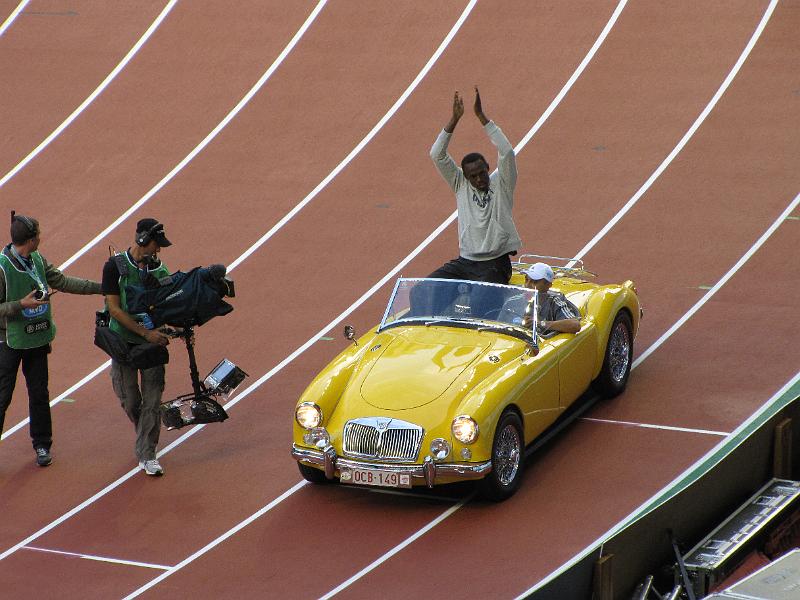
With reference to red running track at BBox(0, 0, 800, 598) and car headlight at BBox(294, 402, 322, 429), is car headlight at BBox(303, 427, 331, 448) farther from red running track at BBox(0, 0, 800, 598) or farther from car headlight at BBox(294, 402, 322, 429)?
red running track at BBox(0, 0, 800, 598)

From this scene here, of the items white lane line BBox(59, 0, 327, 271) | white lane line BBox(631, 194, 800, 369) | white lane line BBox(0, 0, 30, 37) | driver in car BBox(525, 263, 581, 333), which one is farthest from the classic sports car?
white lane line BBox(0, 0, 30, 37)

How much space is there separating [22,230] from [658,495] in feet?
19.3

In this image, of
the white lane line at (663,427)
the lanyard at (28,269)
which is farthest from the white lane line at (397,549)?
the lanyard at (28,269)

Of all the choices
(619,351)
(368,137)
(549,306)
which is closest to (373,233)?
(368,137)

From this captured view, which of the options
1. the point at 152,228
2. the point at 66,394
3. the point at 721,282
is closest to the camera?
the point at 152,228

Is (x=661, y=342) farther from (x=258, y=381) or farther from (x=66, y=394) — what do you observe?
(x=66, y=394)

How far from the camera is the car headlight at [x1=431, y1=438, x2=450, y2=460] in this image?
433 inches

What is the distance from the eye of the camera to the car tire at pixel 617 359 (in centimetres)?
1312

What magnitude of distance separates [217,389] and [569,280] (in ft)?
12.0

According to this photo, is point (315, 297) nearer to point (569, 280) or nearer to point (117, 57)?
point (569, 280)

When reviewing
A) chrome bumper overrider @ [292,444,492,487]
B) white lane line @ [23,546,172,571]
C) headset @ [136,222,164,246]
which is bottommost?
white lane line @ [23,546,172,571]

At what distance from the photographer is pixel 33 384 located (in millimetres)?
12711

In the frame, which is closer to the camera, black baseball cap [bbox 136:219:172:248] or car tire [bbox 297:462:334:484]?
car tire [bbox 297:462:334:484]

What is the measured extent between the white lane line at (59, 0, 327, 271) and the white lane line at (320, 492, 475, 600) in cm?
774
